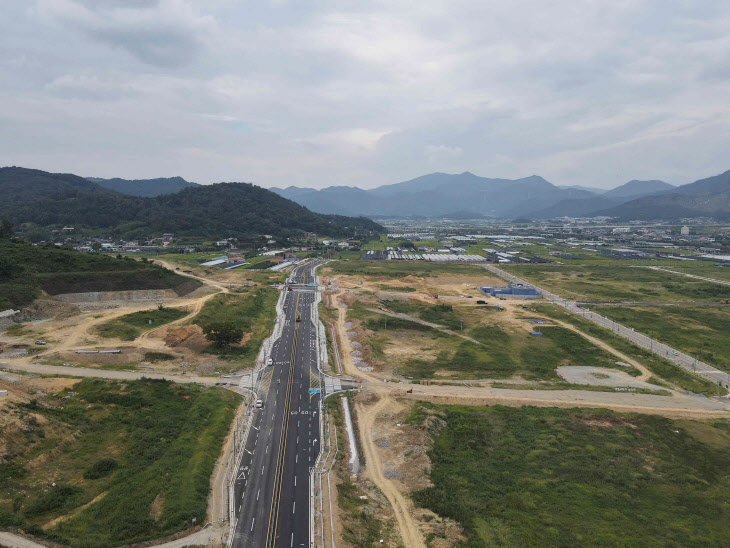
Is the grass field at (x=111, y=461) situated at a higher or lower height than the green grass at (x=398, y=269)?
lower

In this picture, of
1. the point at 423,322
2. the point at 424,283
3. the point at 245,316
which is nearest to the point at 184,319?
the point at 245,316

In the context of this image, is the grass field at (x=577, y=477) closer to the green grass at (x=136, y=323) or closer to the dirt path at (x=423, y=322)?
the dirt path at (x=423, y=322)

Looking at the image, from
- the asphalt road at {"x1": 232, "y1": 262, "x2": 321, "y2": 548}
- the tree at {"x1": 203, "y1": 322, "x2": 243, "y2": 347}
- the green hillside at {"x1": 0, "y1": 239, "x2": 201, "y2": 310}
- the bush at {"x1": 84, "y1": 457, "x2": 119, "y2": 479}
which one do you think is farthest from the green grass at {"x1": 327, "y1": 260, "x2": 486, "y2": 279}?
the bush at {"x1": 84, "y1": 457, "x2": 119, "y2": 479}

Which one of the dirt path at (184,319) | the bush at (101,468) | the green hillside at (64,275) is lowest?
the bush at (101,468)

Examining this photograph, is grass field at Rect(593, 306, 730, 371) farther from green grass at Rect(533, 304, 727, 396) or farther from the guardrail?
green grass at Rect(533, 304, 727, 396)

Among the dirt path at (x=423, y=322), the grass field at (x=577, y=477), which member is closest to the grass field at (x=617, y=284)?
the dirt path at (x=423, y=322)

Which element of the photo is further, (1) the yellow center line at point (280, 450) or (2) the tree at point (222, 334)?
(2) the tree at point (222, 334)

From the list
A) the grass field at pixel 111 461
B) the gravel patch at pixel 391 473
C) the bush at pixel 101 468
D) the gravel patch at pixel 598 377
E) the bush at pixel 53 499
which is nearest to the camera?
the grass field at pixel 111 461

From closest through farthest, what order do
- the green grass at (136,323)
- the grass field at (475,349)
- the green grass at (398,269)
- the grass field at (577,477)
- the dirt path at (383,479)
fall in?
the dirt path at (383,479), the grass field at (577,477), the grass field at (475,349), the green grass at (136,323), the green grass at (398,269)

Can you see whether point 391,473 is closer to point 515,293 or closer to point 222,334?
point 222,334
